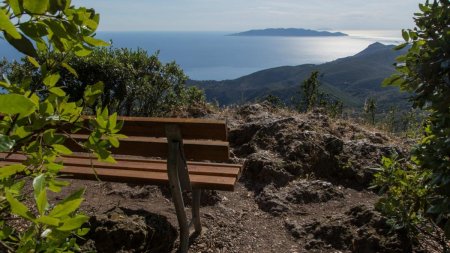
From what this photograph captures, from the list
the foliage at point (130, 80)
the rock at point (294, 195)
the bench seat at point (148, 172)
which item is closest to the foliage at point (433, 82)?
the bench seat at point (148, 172)

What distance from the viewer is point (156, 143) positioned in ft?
12.5

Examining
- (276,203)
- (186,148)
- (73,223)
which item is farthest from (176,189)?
(73,223)

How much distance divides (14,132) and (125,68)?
8.83m

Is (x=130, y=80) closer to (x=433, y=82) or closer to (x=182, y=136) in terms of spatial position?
(x=182, y=136)

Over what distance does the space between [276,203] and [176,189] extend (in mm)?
1968

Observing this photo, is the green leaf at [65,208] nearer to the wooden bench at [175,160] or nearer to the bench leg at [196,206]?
the wooden bench at [175,160]

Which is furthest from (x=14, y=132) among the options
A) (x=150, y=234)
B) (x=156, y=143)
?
(x=150, y=234)

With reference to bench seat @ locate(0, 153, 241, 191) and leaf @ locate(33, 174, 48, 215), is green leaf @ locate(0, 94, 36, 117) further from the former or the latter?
bench seat @ locate(0, 153, 241, 191)

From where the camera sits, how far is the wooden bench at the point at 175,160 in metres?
Answer: 3.51

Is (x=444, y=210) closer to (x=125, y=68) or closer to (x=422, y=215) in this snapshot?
(x=422, y=215)

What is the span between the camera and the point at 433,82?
2.57 meters

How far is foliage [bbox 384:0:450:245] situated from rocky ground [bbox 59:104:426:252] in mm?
1314

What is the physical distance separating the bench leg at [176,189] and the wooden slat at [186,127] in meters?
0.15

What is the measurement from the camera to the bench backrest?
3.47m
